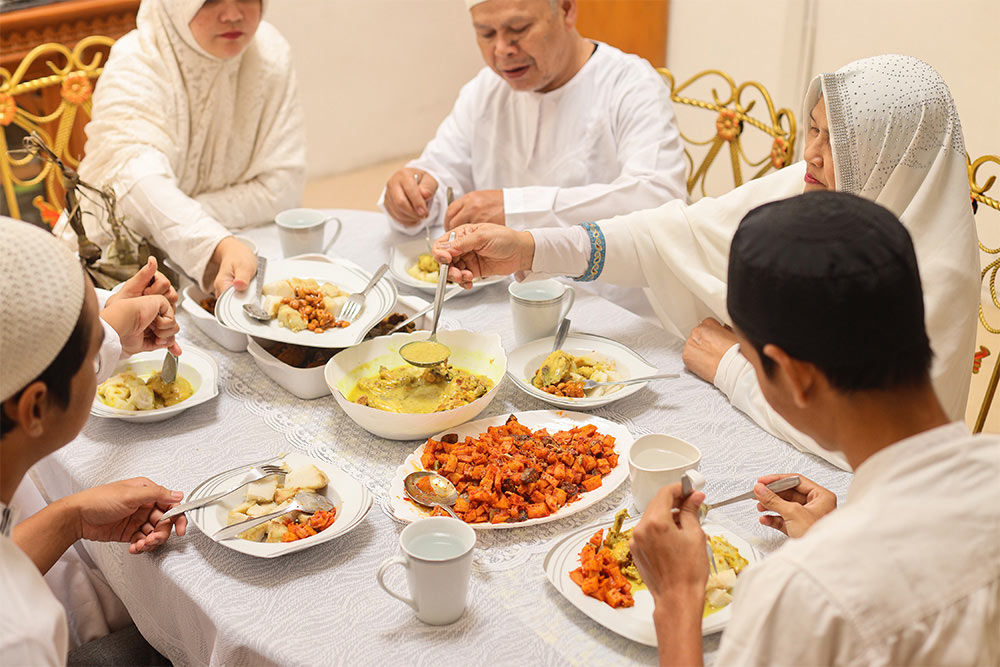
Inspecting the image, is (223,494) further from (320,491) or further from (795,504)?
(795,504)

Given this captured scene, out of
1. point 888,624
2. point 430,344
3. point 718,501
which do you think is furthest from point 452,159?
point 888,624

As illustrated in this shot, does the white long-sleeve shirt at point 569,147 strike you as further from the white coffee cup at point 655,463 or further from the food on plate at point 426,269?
the white coffee cup at point 655,463

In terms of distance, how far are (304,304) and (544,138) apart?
53.2 inches

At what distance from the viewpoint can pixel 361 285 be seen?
238cm

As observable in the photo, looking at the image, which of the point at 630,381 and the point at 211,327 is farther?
the point at 211,327

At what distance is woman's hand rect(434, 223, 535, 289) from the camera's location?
87.9 inches

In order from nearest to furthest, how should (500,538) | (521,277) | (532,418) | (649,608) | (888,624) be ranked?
(888,624) → (649,608) → (500,538) → (532,418) → (521,277)

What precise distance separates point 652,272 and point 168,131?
1.60m

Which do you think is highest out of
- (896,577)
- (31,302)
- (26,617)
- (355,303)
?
(31,302)

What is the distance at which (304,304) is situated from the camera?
219 centimetres

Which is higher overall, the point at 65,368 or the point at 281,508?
the point at 65,368

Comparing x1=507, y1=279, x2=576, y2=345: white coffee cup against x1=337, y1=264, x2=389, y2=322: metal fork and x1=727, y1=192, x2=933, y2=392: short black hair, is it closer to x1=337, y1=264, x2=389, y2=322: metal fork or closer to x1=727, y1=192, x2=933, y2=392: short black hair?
x1=337, y1=264, x2=389, y2=322: metal fork

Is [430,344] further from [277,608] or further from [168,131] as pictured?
[168,131]

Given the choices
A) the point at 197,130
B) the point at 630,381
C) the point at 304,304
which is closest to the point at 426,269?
the point at 304,304
